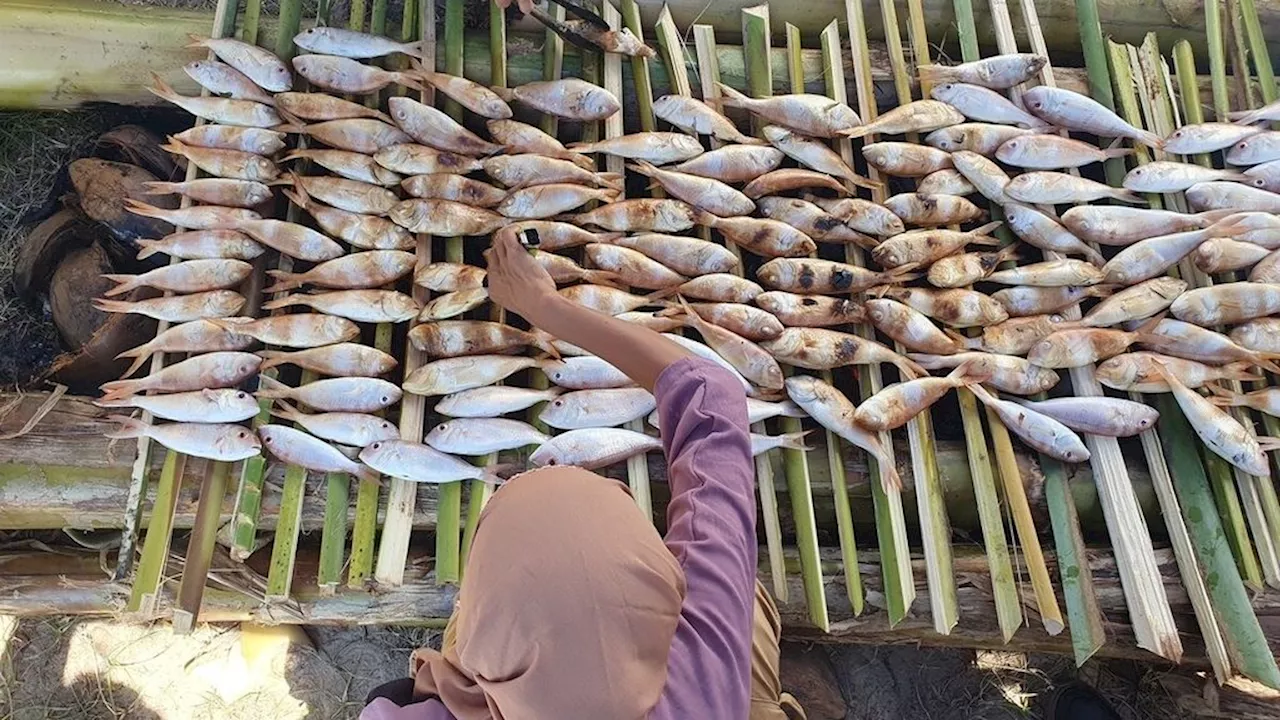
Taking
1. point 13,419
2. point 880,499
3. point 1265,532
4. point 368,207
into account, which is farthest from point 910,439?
point 13,419

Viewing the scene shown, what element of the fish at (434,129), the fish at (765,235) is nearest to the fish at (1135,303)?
the fish at (765,235)

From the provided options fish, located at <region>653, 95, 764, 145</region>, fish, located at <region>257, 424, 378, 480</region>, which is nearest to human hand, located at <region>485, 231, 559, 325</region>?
fish, located at <region>257, 424, 378, 480</region>

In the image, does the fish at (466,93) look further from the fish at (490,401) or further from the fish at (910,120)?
the fish at (910,120)

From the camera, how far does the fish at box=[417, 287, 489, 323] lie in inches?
115

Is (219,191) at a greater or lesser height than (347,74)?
lesser

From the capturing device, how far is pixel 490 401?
2883 millimetres

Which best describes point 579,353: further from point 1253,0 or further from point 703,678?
point 1253,0

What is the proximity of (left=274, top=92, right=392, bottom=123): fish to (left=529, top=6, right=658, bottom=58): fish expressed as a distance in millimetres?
829

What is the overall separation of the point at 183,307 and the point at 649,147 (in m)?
1.87

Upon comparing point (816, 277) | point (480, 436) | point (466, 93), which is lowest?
point (480, 436)

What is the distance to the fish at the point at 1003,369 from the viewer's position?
305 centimetres

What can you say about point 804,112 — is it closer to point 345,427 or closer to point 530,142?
point 530,142

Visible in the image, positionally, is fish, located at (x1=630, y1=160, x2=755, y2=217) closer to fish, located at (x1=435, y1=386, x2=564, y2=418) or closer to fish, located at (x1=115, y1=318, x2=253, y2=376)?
fish, located at (x1=435, y1=386, x2=564, y2=418)

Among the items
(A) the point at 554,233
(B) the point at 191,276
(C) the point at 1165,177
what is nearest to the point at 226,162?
(B) the point at 191,276
